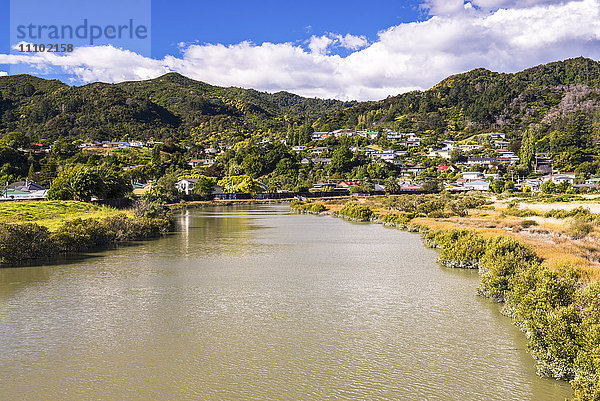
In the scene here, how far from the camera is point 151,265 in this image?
31312mm

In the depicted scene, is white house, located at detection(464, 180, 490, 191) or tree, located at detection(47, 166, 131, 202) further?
white house, located at detection(464, 180, 490, 191)

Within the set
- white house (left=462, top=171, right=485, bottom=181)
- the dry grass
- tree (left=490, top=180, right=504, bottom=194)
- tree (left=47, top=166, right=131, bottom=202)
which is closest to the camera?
the dry grass

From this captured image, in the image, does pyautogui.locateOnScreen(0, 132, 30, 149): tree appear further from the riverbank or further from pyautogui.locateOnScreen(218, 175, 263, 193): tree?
the riverbank

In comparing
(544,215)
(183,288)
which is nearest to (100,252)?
(183,288)

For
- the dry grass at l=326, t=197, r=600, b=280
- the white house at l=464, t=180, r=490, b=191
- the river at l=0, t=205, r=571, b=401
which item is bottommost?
the river at l=0, t=205, r=571, b=401

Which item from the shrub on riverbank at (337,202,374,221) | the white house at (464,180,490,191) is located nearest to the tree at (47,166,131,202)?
the shrub on riverbank at (337,202,374,221)

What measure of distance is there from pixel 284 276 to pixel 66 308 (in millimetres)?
11762

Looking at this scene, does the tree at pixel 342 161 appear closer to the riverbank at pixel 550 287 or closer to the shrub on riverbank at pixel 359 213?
Result: the shrub on riverbank at pixel 359 213

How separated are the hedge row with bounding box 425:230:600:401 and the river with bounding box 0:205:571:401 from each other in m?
0.57

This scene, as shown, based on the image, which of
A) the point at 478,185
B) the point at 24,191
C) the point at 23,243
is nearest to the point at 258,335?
the point at 23,243

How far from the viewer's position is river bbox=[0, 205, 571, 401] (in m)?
12.7

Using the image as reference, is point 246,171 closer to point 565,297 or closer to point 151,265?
point 151,265

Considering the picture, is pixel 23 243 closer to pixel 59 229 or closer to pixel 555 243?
pixel 59 229

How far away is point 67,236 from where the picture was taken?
3600 centimetres
